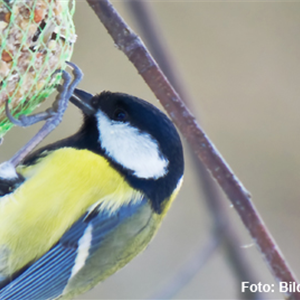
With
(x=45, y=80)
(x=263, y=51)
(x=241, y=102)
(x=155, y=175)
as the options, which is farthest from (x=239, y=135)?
(x=45, y=80)

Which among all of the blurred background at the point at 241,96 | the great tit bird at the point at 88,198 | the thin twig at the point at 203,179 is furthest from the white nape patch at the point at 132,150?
the blurred background at the point at 241,96

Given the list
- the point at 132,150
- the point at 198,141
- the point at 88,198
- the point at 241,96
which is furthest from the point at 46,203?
the point at 241,96

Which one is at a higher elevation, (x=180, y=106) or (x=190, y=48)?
(x=180, y=106)

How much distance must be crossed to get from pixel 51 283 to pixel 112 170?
8.6 inches

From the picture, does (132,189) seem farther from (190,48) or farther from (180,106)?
(190,48)

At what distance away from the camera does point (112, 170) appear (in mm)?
814

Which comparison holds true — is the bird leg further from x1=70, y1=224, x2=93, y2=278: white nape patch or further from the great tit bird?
x1=70, y1=224, x2=93, y2=278: white nape patch

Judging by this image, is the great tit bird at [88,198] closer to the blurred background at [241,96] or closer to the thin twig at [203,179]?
the thin twig at [203,179]

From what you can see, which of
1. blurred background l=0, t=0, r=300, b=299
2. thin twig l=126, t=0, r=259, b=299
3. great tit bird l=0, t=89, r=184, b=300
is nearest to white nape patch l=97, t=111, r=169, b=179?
great tit bird l=0, t=89, r=184, b=300

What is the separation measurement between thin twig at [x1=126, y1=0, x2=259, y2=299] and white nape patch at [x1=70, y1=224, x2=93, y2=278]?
0.86ft

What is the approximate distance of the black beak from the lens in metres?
0.83

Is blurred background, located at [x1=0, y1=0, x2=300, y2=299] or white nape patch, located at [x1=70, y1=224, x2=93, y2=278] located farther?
blurred background, located at [x1=0, y1=0, x2=300, y2=299]

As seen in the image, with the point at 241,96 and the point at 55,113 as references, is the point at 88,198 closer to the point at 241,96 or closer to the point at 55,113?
the point at 55,113

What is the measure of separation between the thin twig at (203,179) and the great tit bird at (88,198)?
0.07m
